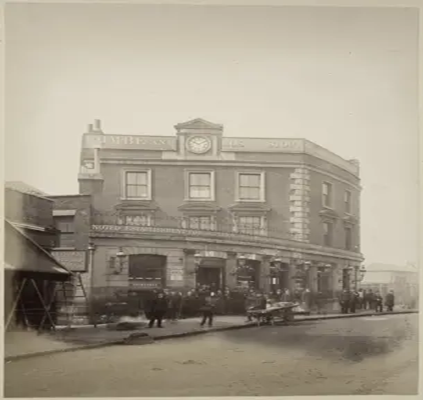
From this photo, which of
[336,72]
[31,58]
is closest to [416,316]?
[336,72]

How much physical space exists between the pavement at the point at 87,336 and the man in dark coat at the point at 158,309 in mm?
34

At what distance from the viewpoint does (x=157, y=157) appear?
131 inches

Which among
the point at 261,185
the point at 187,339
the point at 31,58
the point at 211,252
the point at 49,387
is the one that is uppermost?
the point at 31,58

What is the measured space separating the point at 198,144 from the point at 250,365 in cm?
98

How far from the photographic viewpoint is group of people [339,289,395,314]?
11.2ft

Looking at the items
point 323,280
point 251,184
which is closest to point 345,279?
point 323,280

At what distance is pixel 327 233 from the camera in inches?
134

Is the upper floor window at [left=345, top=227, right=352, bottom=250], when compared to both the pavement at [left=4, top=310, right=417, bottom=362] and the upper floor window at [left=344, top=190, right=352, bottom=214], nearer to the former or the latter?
the upper floor window at [left=344, top=190, right=352, bottom=214]

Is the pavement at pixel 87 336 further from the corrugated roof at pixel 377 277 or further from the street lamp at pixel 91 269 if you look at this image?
the corrugated roof at pixel 377 277

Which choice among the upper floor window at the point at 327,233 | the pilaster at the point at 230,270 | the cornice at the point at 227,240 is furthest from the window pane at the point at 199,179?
the upper floor window at the point at 327,233

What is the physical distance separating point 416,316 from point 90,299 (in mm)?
Answer: 1428

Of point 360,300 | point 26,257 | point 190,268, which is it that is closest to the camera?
point 26,257

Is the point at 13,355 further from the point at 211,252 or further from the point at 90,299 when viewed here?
the point at 211,252

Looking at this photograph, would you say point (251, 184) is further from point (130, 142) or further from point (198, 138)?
point (130, 142)
